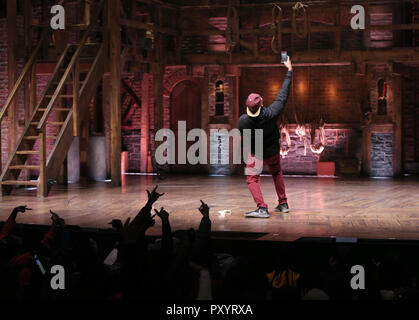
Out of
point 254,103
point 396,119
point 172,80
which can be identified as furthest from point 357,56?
point 254,103

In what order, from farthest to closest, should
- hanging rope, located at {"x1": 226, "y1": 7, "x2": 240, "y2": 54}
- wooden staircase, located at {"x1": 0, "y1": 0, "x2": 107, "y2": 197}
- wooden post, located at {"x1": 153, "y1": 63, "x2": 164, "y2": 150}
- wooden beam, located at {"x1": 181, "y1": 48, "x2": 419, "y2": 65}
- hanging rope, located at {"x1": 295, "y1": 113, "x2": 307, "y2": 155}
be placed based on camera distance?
1. hanging rope, located at {"x1": 295, "y1": 113, "x2": 307, "y2": 155}
2. wooden post, located at {"x1": 153, "y1": 63, "x2": 164, "y2": 150}
3. wooden beam, located at {"x1": 181, "y1": 48, "x2": 419, "y2": 65}
4. hanging rope, located at {"x1": 226, "y1": 7, "x2": 240, "y2": 54}
5. wooden staircase, located at {"x1": 0, "y1": 0, "x2": 107, "y2": 197}

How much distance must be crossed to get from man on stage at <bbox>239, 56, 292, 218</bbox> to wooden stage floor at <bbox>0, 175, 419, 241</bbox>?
0.30 metres

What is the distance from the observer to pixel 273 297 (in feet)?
11.0

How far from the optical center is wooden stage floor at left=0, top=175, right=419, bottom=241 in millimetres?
6270

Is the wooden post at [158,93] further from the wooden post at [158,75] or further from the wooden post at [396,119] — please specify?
the wooden post at [396,119]

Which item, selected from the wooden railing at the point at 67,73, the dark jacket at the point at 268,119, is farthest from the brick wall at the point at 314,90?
the dark jacket at the point at 268,119

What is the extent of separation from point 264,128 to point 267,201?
208 cm

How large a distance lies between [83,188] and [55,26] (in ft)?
9.86

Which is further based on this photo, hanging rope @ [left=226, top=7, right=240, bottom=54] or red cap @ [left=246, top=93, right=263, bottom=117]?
hanging rope @ [left=226, top=7, right=240, bottom=54]

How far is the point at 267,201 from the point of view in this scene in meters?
9.01

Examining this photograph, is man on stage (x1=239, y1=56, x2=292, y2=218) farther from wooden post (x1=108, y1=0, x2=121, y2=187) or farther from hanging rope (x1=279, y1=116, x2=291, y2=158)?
hanging rope (x1=279, y1=116, x2=291, y2=158)

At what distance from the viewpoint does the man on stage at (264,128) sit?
277 inches

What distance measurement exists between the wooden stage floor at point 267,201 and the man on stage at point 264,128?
0.30 meters

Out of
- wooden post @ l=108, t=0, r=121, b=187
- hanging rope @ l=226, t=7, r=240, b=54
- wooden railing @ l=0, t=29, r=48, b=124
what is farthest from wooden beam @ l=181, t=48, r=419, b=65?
wooden railing @ l=0, t=29, r=48, b=124
